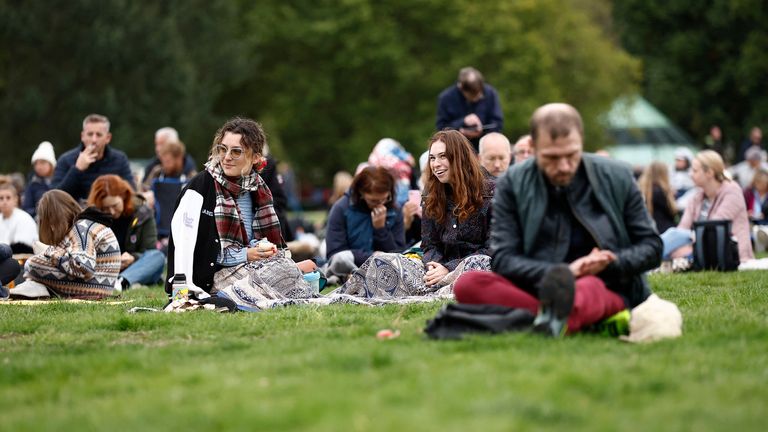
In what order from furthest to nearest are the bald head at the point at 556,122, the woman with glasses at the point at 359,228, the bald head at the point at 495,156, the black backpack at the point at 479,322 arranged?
the woman with glasses at the point at 359,228 → the bald head at the point at 495,156 → the black backpack at the point at 479,322 → the bald head at the point at 556,122

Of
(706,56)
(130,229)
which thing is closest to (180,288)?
(130,229)

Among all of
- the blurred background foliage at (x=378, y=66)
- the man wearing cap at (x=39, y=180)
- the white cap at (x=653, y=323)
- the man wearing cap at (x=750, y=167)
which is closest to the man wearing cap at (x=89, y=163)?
the man wearing cap at (x=39, y=180)

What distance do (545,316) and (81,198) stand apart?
986 cm

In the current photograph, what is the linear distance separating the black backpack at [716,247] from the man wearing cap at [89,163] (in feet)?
25.0

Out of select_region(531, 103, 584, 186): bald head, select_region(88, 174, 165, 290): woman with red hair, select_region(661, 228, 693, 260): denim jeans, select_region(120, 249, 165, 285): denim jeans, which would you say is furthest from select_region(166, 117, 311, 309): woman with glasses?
select_region(661, 228, 693, 260): denim jeans

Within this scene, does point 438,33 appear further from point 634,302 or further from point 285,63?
point 634,302

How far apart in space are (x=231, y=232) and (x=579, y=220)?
12.6 ft

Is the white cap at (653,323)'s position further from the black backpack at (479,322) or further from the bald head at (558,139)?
the bald head at (558,139)

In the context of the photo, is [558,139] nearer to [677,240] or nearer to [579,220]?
[579,220]

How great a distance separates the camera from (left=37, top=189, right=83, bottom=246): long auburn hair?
12.4 metres

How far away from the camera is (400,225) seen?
570 inches

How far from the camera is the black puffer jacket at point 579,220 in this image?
26.0ft

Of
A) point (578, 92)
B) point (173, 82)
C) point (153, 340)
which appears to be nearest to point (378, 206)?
point (153, 340)

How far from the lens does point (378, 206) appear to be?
14016 mm
